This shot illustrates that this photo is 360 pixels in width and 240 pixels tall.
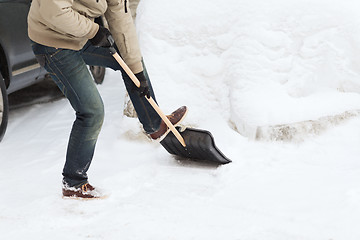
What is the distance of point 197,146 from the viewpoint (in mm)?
3447

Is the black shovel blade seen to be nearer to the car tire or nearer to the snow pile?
the snow pile

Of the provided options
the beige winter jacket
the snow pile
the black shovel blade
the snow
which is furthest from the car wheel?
the beige winter jacket

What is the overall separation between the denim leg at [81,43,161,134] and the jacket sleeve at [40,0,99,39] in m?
0.33

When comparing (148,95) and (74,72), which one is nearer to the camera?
(74,72)

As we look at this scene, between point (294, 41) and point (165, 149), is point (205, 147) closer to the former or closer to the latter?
point (165, 149)

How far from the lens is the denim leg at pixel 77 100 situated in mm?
2861

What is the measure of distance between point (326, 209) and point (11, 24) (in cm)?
302

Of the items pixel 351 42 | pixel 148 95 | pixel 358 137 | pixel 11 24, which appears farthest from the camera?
pixel 11 24

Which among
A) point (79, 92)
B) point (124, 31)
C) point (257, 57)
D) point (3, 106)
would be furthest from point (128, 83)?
point (3, 106)

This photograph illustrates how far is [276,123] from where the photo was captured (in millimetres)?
3717

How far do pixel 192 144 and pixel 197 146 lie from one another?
0.04m

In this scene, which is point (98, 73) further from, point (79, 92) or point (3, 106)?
point (79, 92)

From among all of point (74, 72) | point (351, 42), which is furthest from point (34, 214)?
point (351, 42)

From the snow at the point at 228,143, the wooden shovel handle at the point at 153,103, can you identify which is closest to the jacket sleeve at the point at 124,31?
the wooden shovel handle at the point at 153,103
